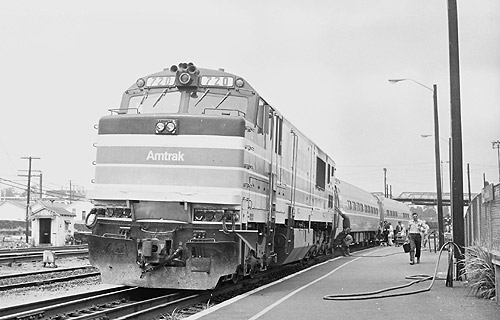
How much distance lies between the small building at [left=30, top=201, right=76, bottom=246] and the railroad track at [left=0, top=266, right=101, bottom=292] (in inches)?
955

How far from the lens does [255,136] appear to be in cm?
1227

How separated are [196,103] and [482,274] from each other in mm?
6156

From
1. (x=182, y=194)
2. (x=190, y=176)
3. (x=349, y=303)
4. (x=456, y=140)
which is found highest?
(x=456, y=140)

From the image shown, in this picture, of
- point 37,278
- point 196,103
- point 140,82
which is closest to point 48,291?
point 37,278

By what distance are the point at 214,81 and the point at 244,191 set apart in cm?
238

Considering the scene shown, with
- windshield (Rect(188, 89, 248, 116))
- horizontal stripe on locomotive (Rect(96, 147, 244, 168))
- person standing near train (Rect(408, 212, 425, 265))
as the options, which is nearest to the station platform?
horizontal stripe on locomotive (Rect(96, 147, 244, 168))

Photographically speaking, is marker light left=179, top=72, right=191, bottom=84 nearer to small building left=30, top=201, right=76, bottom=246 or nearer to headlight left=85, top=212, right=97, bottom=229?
headlight left=85, top=212, right=97, bottom=229

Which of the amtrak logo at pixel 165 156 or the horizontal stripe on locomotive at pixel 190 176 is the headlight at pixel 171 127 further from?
the horizontal stripe on locomotive at pixel 190 176

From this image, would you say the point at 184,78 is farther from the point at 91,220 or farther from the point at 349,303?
the point at 349,303

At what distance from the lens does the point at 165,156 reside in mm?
11398

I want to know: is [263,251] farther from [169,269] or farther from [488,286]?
[488,286]

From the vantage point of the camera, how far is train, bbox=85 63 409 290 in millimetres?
11203

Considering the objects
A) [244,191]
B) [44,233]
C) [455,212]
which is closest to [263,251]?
[244,191]

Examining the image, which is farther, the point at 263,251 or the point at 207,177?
the point at 263,251
